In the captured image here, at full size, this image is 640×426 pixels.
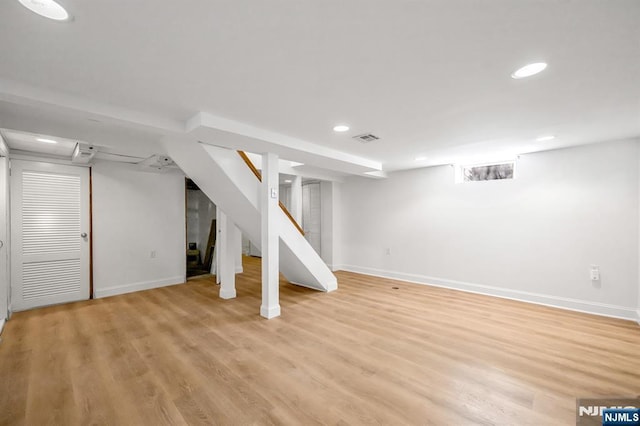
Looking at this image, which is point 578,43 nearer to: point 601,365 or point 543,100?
point 543,100

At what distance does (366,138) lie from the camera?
3385mm

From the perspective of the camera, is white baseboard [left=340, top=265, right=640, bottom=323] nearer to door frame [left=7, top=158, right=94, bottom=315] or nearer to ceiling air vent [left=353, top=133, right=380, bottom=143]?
ceiling air vent [left=353, top=133, right=380, bottom=143]

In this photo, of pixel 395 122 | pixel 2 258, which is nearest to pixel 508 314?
pixel 395 122

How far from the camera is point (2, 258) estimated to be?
3.33m

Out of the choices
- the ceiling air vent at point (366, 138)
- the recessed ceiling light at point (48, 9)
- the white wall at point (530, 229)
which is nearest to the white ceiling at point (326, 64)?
the recessed ceiling light at point (48, 9)

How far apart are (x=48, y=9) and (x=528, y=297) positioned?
5.82 m

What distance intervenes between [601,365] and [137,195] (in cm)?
656

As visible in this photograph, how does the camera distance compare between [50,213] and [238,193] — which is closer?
[238,193]

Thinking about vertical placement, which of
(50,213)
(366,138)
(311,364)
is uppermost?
(366,138)

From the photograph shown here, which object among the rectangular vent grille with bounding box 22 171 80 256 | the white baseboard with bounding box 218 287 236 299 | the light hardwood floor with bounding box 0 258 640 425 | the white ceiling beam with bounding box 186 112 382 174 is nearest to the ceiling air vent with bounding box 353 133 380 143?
the white ceiling beam with bounding box 186 112 382 174

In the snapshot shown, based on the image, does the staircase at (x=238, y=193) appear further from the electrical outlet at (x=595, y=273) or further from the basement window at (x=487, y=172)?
the electrical outlet at (x=595, y=273)

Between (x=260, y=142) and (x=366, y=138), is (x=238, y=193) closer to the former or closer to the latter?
(x=260, y=142)

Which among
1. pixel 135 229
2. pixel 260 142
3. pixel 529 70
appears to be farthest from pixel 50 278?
pixel 529 70

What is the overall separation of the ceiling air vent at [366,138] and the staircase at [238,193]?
4.91ft
